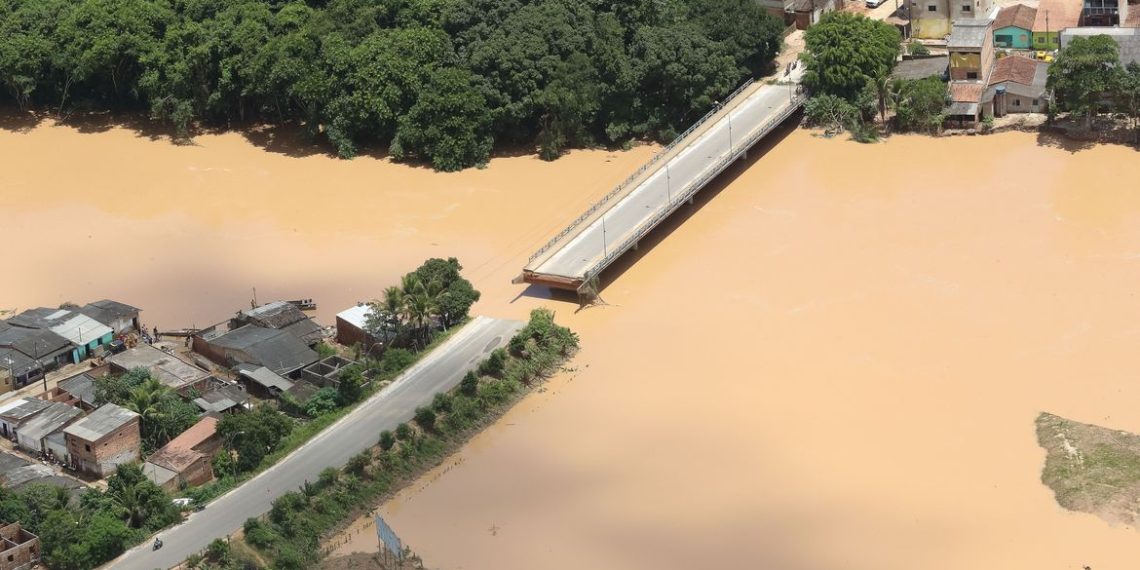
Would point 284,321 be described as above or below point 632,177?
below

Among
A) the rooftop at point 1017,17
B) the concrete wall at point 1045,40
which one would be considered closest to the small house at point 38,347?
the rooftop at point 1017,17

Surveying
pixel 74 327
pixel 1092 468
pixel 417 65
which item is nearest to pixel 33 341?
pixel 74 327

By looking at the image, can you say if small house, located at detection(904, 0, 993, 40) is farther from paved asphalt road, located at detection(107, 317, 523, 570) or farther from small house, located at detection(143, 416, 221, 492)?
small house, located at detection(143, 416, 221, 492)

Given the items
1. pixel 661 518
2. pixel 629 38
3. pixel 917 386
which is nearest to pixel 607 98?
pixel 629 38

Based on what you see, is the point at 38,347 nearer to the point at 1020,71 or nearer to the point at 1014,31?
the point at 1020,71

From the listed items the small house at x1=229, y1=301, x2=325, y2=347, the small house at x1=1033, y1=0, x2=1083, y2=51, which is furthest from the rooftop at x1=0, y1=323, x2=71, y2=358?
the small house at x1=1033, y1=0, x2=1083, y2=51

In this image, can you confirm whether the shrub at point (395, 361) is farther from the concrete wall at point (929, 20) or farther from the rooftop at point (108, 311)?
the concrete wall at point (929, 20)
